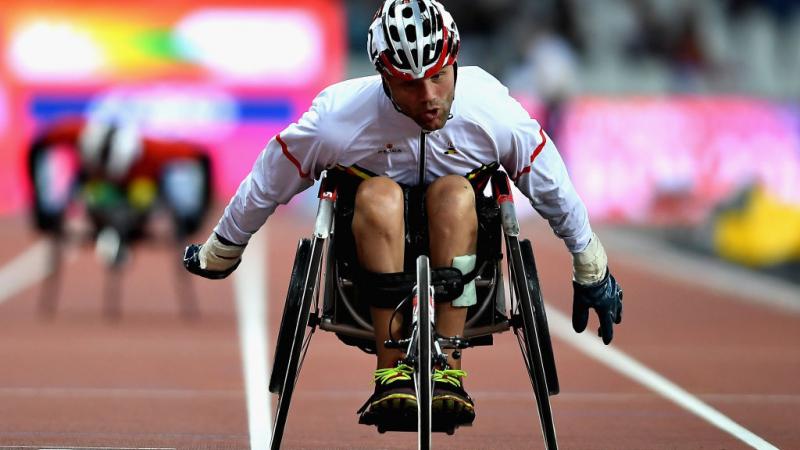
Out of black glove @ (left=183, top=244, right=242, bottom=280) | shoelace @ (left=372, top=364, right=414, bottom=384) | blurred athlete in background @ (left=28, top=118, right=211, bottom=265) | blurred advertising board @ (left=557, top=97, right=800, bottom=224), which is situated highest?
black glove @ (left=183, top=244, right=242, bottom=280)

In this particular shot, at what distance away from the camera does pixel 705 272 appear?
61.2 ft

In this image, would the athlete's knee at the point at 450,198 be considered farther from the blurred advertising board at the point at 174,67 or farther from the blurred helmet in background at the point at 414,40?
the blurred advertising board at the point at 174,67

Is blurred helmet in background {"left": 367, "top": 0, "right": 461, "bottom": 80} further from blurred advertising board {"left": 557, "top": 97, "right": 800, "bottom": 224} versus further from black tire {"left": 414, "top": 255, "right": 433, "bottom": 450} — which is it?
blurred advertising board {"left": 557, "top": 97, "right": 800, "bottom": 224}

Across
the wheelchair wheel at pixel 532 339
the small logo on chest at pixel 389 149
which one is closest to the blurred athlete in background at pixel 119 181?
the small logo on chest at pixel 389 149

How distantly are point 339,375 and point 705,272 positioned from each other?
29.9 feet

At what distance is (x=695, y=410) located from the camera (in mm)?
8688

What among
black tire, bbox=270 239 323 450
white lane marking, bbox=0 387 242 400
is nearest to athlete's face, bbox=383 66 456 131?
black tire, bbox=270 239 323 450

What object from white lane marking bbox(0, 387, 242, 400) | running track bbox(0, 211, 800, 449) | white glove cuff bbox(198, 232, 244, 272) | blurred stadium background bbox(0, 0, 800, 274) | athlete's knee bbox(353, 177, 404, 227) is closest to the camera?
athlete's knee bbox(353, 177, 404, 227)

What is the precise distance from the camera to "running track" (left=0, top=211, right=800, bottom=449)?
303 inches

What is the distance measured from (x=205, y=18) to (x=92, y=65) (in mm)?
1727

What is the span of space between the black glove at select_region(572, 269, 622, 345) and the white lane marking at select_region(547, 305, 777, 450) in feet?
3.65

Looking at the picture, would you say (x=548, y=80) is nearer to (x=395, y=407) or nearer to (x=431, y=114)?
(x=431, y=114)

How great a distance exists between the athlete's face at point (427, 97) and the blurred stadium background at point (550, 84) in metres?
13.9

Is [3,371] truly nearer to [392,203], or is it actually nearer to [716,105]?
[392,203]
